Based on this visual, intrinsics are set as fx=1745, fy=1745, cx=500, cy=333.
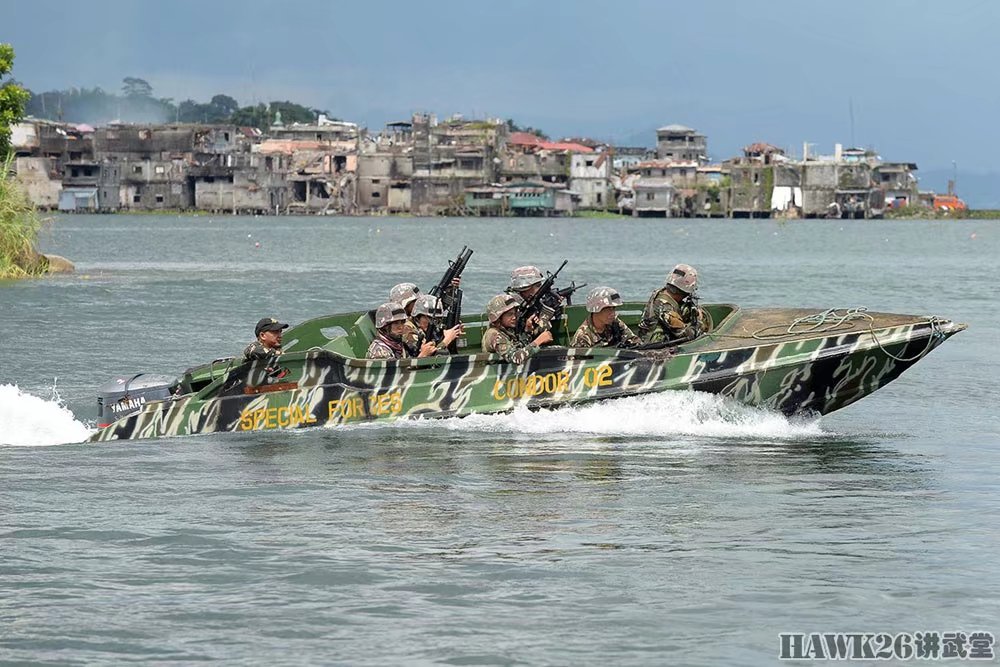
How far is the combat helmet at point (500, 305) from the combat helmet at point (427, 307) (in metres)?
0.60

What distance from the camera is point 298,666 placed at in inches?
421

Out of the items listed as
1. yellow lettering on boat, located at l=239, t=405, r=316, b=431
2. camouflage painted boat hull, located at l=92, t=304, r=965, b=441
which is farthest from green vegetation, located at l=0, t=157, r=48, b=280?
yellow lettering on boat, located at l=239, t=405, r=316, b=431

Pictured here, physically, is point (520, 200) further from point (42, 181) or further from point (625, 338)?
point (625, 338)

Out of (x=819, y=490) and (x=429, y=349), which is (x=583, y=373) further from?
(x=819, y=490)

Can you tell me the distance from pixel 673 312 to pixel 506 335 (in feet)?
6.29

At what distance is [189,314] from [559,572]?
29755 mm

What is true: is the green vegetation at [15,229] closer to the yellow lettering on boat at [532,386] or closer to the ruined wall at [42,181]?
the yellow lettering on boat at [532,386]

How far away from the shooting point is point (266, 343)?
1908 cm

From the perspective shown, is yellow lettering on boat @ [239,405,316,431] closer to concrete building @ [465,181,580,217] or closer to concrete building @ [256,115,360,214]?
concrete building @ [465,181,580,217]

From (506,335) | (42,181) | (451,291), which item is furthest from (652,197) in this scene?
(506,335)

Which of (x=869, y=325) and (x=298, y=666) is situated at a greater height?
(x=869, y=325)

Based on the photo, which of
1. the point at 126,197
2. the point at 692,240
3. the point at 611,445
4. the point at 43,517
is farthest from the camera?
the point at 126,197

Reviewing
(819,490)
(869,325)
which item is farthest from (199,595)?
(869,325)

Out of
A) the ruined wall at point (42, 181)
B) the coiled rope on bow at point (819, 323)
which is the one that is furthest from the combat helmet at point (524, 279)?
the ruined wall at point (42, 181)
